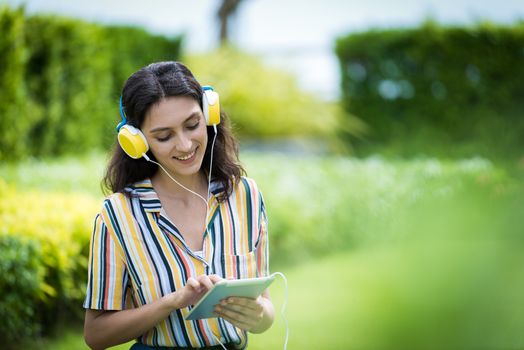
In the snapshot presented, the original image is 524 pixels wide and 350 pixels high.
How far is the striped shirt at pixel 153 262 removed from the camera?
201cm

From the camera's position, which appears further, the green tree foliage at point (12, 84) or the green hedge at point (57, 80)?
the green hedge at point (57, 80)

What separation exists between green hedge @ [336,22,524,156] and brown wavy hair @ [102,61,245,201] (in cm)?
937

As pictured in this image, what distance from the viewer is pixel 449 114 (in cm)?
1123

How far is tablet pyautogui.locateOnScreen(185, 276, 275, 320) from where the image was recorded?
1796 mm

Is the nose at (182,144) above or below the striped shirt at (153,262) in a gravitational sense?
above

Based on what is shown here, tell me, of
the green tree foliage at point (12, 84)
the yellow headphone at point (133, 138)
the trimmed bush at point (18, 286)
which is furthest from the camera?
the green tree foliage at point (12, 84)

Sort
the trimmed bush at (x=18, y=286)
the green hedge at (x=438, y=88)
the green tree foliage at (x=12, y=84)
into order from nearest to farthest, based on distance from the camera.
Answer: the trimmed bush at (x=18, y=286)
the green tree foliage at (x=12, y=84)
the green hedge at (x=438, y=88)

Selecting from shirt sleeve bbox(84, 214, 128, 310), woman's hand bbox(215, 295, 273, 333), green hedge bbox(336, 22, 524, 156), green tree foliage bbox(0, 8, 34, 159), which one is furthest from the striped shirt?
green hedge bbox(336, 22, 524, 156)

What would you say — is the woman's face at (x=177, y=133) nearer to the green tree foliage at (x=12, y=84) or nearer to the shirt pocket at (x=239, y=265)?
the shirt pocket at (x=239, y=265)

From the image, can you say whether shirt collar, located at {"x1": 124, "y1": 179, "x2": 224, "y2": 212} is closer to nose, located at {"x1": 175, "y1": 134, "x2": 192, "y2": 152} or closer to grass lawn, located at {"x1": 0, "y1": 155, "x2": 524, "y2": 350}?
nose, located at {"x1": 175, "y1": 134, "x2": 192, "y2": 152}

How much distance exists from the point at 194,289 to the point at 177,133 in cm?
55

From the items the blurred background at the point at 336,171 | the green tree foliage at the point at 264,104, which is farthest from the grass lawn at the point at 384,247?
the green tree foliage at the point at 264,104

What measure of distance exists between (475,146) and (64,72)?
7.19m

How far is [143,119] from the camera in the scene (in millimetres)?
2096
